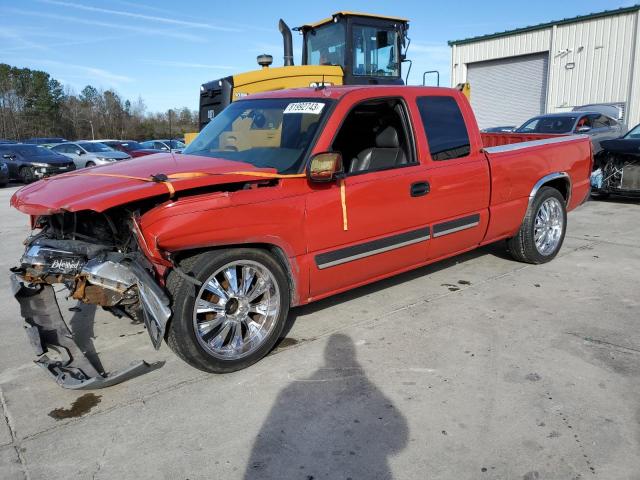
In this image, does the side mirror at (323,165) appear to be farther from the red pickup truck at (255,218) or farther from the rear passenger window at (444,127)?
the rear passenger window at (444,127)

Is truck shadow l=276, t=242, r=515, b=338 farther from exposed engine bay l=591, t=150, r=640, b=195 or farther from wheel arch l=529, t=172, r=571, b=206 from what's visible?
exposed engine bay l=591, t=150, r=640, b=195

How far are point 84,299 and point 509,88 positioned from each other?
2694cm

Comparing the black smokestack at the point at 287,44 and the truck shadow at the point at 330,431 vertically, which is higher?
the black smokestack at the point at 287,44

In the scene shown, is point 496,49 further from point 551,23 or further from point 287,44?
point 287,44

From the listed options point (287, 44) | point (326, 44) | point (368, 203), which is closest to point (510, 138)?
point (368, 203)

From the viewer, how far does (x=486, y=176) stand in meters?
4.90

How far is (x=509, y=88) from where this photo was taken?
26.4 m

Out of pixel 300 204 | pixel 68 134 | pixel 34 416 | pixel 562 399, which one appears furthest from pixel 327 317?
pixel 68 134

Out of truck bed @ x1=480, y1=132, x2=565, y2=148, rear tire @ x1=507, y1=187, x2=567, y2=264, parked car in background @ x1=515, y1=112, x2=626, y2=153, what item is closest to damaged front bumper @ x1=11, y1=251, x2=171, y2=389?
rear tire @ x1=507, y1=187, x2=567, y2=264

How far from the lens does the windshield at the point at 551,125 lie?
41.7 feet

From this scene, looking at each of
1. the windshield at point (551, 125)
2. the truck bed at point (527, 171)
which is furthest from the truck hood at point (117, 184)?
the windshield at point (551, 125)

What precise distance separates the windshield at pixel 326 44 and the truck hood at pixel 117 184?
6.61 metres

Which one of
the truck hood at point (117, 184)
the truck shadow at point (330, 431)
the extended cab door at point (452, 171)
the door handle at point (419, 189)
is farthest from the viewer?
the extended cab door at point (452, 171)

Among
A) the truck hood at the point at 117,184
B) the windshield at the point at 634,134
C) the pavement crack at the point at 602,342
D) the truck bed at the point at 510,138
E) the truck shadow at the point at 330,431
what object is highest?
the windshield at the point at 634,134
